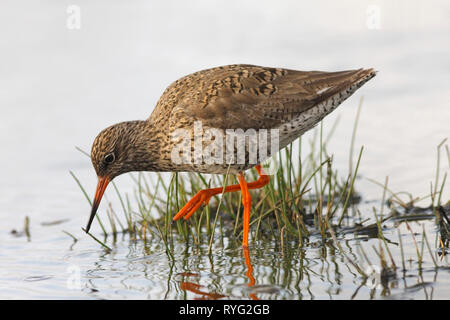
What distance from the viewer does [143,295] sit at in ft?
19.1

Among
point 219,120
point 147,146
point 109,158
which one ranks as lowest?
point 109,158

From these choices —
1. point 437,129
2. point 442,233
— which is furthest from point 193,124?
point 437,129

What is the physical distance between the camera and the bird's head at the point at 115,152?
→ 7727mm

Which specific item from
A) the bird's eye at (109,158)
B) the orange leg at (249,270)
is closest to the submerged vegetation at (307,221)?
the orange leg at (249,270)

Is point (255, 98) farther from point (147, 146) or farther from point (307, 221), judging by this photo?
point (307, 221)

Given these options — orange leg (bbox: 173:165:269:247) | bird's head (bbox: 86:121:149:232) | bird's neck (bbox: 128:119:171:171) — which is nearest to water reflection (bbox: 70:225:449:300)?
orange leg (bbox: 173:165:269:247)

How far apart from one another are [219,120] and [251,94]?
1.80ft

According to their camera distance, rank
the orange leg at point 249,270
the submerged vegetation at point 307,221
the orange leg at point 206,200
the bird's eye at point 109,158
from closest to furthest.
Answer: the orange leg at point 249,270
the submerged vegetation at point 307,221
the orange leg at point 206,200
the bird's eye at point 109,158

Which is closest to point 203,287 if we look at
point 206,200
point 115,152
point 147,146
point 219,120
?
point 206,200

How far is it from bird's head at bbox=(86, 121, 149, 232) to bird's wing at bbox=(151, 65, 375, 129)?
0.44 m

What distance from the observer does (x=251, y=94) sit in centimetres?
758

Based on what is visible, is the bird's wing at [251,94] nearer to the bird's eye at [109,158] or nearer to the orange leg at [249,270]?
the bird's eye at [109,158]

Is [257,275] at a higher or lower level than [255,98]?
Result: lower

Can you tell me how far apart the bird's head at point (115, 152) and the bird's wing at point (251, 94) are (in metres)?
0.44
